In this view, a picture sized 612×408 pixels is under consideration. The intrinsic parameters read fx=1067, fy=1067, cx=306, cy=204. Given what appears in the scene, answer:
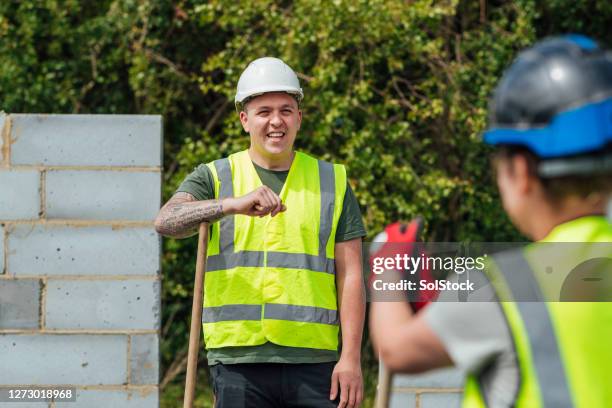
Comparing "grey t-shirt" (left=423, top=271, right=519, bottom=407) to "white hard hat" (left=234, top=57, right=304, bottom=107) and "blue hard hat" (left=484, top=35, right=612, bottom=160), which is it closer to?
"blue hard hat" (left=484, top=35, right=612, bottom=160)

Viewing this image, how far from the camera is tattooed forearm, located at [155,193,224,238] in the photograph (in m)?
3.71

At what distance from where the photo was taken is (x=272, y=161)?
3.98m

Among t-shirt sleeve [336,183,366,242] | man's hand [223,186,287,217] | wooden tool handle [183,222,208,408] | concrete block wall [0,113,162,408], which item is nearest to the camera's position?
man's hand [223,186,287,217]

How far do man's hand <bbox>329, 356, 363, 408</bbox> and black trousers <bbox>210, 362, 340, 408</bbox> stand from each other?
5cm

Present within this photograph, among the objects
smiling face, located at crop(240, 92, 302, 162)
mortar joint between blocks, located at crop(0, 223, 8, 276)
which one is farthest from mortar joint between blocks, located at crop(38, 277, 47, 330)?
smiling face, located at crop(240, 92, 302, 162)

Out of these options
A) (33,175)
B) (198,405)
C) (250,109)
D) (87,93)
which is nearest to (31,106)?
(87,93)

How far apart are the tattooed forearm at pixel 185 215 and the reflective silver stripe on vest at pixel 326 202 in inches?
16.1

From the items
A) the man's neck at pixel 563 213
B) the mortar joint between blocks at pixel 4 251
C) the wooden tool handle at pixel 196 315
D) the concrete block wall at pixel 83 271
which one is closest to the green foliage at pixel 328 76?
the concrete block wall at pixel 83 271

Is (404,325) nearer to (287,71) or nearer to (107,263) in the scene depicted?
(287,71)

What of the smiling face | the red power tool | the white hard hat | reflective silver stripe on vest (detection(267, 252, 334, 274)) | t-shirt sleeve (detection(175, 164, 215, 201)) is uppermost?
the white hard hat

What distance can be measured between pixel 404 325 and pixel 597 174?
0.42 metres

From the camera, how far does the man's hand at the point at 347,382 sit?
3.81 m

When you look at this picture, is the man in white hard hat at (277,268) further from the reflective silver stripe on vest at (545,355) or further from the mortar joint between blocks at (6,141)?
the reflective silver stripe on vest at (545,355)

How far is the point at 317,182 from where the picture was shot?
13.0ft
